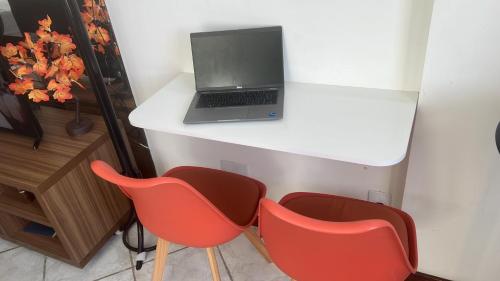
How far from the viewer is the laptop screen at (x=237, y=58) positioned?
132 centimetres

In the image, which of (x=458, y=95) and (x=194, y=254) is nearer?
(x=458, y=95)

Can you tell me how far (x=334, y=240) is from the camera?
85cm

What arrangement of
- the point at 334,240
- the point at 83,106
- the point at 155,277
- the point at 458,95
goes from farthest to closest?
the point at 83,106 < the point at 155,277 < the point at 458,95 < the point at 334,240

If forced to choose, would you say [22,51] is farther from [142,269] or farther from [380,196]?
→ [380,196]

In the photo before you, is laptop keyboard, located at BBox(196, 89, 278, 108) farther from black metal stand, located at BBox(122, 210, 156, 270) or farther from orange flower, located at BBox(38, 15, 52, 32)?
black metal stand, located at BBox(122, 210, 156, 270)

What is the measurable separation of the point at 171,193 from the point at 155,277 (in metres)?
0.65

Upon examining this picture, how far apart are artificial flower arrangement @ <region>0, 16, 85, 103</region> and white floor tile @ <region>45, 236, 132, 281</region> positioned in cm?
80

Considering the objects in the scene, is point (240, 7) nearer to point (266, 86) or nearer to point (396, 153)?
point (266, 86)

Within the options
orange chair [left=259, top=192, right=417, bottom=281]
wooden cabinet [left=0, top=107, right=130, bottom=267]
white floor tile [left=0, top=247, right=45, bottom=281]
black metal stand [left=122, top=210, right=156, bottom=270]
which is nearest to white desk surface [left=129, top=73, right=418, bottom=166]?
orange chair [left=259, top=192, right=417, bottom=281]

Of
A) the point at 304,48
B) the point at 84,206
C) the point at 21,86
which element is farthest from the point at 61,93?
the point at 304,48

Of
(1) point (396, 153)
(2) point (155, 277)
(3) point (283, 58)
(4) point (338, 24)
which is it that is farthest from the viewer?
(2) point (155, 277)

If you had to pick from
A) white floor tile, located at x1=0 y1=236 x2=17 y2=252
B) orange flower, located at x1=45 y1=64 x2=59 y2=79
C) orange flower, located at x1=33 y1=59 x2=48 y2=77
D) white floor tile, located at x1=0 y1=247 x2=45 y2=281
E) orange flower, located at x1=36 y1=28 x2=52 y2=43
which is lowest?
white floor tile, located at x1=0 y1=247 x2=45 y2=281

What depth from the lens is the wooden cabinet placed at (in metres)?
1.56

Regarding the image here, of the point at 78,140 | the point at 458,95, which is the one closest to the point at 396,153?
the point at 458,95
